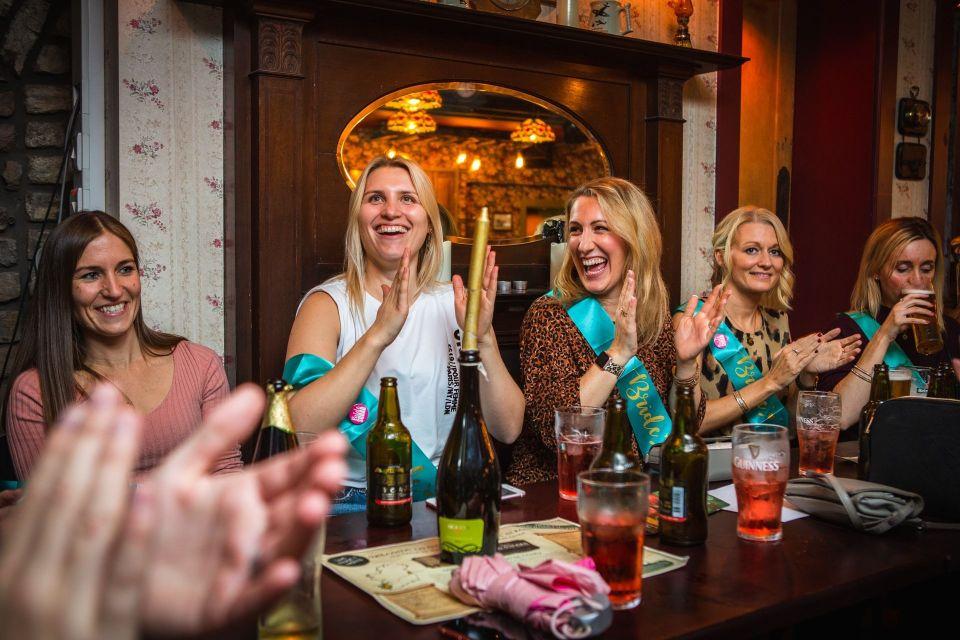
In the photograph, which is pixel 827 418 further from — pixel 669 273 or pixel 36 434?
pixel 669 273

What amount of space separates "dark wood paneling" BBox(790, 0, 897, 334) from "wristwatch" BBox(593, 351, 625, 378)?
2436 mm

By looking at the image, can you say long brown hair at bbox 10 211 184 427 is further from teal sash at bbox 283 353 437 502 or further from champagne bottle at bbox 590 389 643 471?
champagne bottle at bbox 590 389 643 471

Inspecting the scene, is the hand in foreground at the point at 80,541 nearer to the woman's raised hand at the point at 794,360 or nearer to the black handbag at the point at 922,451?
the black handbag at the point at 922,451

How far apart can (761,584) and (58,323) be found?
4.76 ft

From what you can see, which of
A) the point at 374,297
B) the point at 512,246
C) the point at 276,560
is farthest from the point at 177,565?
the point at 512,246

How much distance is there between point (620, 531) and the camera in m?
0.94

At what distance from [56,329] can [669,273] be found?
2.27 metres

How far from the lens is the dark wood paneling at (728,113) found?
3.48m

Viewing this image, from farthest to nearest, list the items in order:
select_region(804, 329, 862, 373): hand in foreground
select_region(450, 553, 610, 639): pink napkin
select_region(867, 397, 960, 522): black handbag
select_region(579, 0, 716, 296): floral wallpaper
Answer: select_region(579, 0, 716, 296): floral wallpaper, select_region(804, 329, 862, 373): hand in foreground, select_region(867, 397, 960, 522): black handbag, select_region(450, 553, 610, 639): pink napkin

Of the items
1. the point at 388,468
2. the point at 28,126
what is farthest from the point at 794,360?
the point at 28,126

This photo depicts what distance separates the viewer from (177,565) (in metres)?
0.49

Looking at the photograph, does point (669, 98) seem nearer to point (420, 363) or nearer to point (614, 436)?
point (420, 363)

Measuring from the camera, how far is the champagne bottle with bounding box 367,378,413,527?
1213mm

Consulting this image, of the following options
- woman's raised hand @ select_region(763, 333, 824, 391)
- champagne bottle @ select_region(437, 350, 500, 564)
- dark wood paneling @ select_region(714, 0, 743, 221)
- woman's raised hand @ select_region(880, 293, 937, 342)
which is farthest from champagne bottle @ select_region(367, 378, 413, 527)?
dark wood paneling @ select_region(714, 0, 743, 221)
